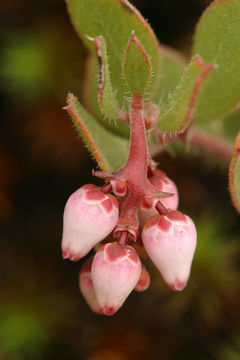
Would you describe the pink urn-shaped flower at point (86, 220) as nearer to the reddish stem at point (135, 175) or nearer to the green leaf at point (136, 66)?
the reddish stem at point (135, 175)

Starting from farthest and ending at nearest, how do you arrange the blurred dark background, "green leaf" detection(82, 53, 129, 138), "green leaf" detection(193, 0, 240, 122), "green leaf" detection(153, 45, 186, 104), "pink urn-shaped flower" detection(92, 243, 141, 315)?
1. the blurred dark background
2. "green leaf" detection(153, 45, 186, 104)
3. "green leaf" detection(82, 53, 129, 138)
4. "green leaf" detection(193, 0, 240, 122)
5. "pink urn-shaped flower" detection(92, 243, 141, 315)

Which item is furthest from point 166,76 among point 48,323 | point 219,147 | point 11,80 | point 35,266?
point 48,323

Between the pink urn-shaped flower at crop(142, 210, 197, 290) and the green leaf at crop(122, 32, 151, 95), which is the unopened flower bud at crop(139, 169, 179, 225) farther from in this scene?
the green leaf at crop(122, 32, 151, 95)

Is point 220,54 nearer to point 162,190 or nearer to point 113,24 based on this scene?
point 113,24

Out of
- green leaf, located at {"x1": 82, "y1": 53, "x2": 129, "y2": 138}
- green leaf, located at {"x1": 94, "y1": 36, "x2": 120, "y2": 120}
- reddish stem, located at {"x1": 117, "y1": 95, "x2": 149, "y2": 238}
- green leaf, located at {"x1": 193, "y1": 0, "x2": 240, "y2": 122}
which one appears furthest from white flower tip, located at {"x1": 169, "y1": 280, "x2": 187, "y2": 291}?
green leaf, located at {"x1": 82, "y1": 53, "x2": 129, "y2": 138}

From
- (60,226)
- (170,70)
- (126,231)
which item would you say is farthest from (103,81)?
(60,226)

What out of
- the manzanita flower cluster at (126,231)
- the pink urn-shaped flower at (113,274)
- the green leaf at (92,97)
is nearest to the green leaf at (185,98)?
the manzanita flower cluster at (126,231)

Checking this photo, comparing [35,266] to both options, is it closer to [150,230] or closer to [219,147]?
[219,147]
